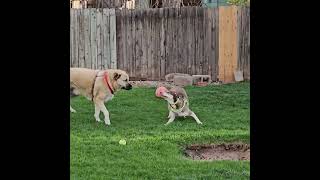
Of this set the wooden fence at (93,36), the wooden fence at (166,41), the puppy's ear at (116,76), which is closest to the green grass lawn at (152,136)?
the puppy's ear at (116,76)

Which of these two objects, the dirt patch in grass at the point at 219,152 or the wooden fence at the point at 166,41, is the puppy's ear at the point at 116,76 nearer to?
the dirt patch in grass at the point at 219,152

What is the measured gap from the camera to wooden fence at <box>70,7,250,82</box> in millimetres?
9195

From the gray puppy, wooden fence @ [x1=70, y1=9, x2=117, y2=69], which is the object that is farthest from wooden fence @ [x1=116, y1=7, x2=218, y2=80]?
the gray puppy

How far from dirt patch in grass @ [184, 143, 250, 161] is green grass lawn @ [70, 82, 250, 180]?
99mm

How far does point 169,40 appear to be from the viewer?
30.3 feet

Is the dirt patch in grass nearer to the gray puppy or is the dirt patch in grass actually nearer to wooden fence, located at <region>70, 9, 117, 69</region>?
the gray puppy

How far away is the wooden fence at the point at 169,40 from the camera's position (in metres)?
9.20

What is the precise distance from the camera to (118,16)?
9188 millimetres

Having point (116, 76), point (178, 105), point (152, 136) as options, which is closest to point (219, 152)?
point (152, 136)
